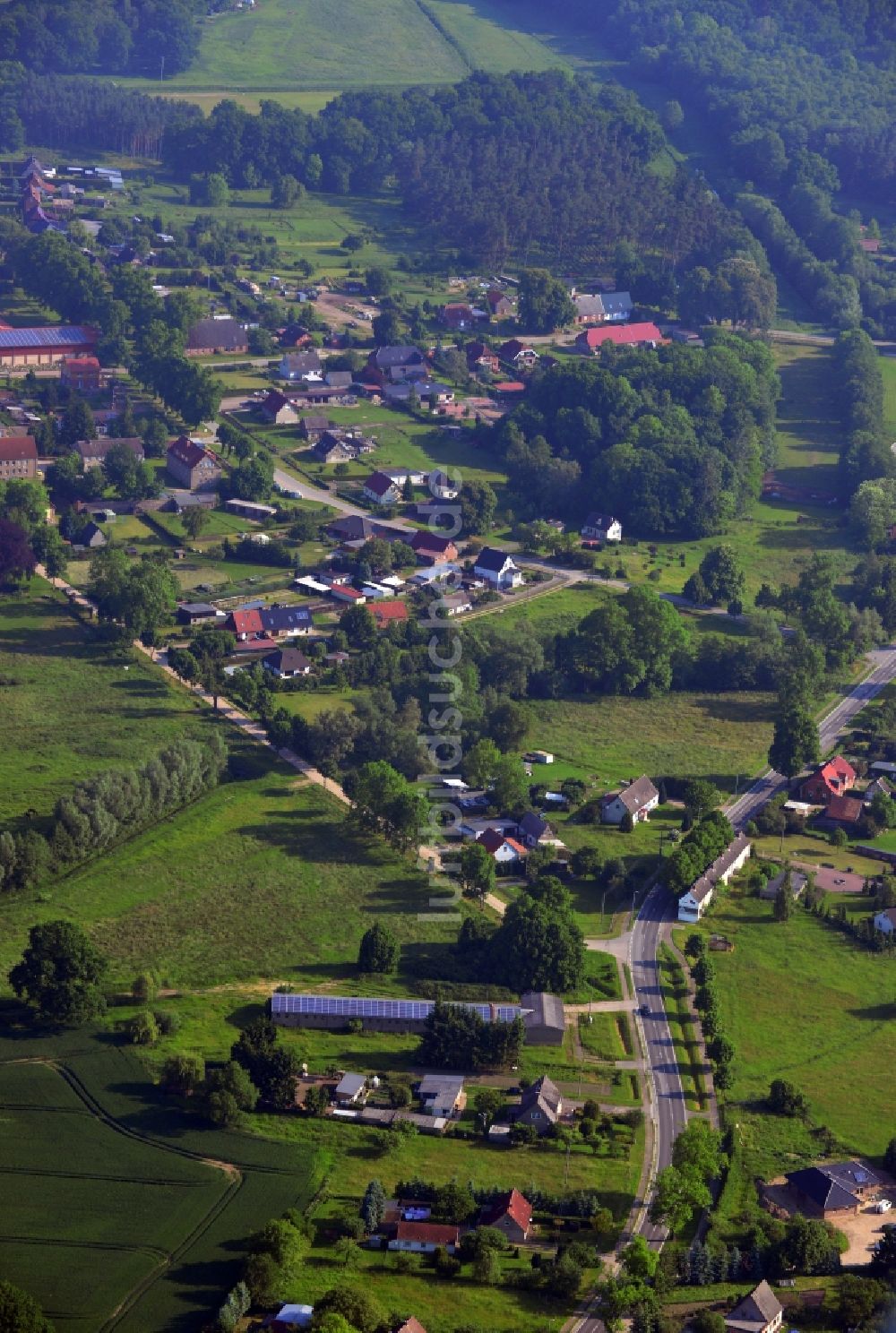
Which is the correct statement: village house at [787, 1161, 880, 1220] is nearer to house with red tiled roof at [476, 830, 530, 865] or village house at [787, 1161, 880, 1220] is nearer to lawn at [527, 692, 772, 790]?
house with red tiled roof at [476, 830, 530, 865]

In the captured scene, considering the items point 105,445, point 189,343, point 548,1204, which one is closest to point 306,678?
point 105,445

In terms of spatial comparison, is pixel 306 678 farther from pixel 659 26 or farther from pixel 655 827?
pixel 659 26

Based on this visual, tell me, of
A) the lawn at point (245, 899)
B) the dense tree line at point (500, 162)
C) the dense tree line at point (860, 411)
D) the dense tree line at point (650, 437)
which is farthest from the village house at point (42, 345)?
the lawn at point (245, 899)

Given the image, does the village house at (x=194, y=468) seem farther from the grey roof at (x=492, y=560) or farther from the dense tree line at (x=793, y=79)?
the dense tree line at (x=793, y=79)

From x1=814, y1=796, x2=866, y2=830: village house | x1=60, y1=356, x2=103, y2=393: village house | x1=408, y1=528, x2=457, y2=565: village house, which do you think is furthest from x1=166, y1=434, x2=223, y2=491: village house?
x1=814, y1=796, x2=866, y2=830: village house

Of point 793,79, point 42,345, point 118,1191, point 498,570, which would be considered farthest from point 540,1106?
point 793,79

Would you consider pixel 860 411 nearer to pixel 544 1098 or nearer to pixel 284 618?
pixel 284 618
